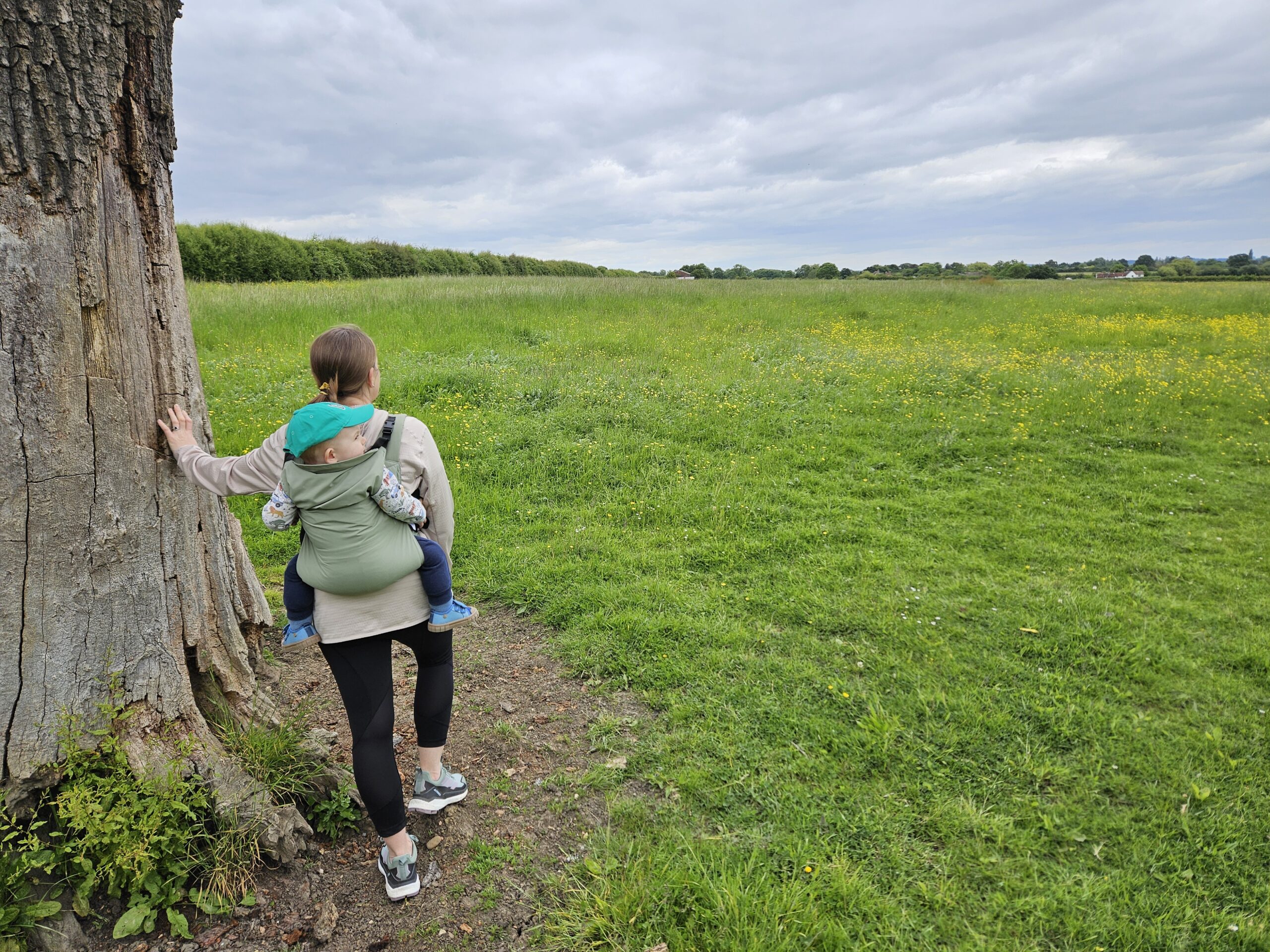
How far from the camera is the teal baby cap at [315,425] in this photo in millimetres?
2141

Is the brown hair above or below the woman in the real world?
above

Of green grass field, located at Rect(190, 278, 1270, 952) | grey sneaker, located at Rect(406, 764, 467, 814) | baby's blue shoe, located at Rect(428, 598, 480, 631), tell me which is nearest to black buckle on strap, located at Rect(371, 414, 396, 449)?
baby's blue shoe, located at Rect(428, 598, 480, 631)

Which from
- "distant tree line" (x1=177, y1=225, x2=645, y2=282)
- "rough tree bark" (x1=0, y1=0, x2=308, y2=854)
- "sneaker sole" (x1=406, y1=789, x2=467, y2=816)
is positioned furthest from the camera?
"distant tree line" (x1=177, y1=225, x2=645, y2=282)

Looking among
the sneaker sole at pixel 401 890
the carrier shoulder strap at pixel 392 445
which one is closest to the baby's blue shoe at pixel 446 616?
the carrier shoulder strap at pixel 392 445

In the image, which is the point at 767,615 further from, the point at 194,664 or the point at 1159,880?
the point at 194,664

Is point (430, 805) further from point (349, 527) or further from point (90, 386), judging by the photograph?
point (90, 386)

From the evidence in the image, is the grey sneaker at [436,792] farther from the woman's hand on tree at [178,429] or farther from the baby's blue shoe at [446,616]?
the woman's hand on tree at [178,429]

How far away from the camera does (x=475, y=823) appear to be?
3080mm

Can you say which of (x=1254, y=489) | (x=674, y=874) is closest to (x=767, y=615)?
(x=674, y=874)

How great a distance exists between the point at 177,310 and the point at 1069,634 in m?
5.45

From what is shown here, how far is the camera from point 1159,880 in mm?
2807

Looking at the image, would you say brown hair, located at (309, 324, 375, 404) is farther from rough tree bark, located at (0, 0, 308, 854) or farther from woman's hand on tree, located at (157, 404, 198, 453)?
rough tree bark, located at (0, 0, 308, 854)

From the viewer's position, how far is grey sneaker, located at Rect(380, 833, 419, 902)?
2.64 meters

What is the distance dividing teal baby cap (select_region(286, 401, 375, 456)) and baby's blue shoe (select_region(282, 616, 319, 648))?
2.28 ft
